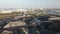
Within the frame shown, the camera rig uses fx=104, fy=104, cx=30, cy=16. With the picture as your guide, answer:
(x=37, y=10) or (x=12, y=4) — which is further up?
(x=12, y=4)

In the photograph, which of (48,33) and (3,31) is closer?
(3,31)

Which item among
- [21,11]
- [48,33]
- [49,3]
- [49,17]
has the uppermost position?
[49,3]

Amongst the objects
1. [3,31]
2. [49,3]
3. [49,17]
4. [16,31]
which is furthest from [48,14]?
[3,31]

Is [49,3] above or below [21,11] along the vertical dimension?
above

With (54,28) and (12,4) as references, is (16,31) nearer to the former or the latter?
(12,4)

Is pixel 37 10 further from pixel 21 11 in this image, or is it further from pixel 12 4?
pixel 12 4

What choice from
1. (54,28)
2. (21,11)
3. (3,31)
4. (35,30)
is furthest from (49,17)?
(3,31)
